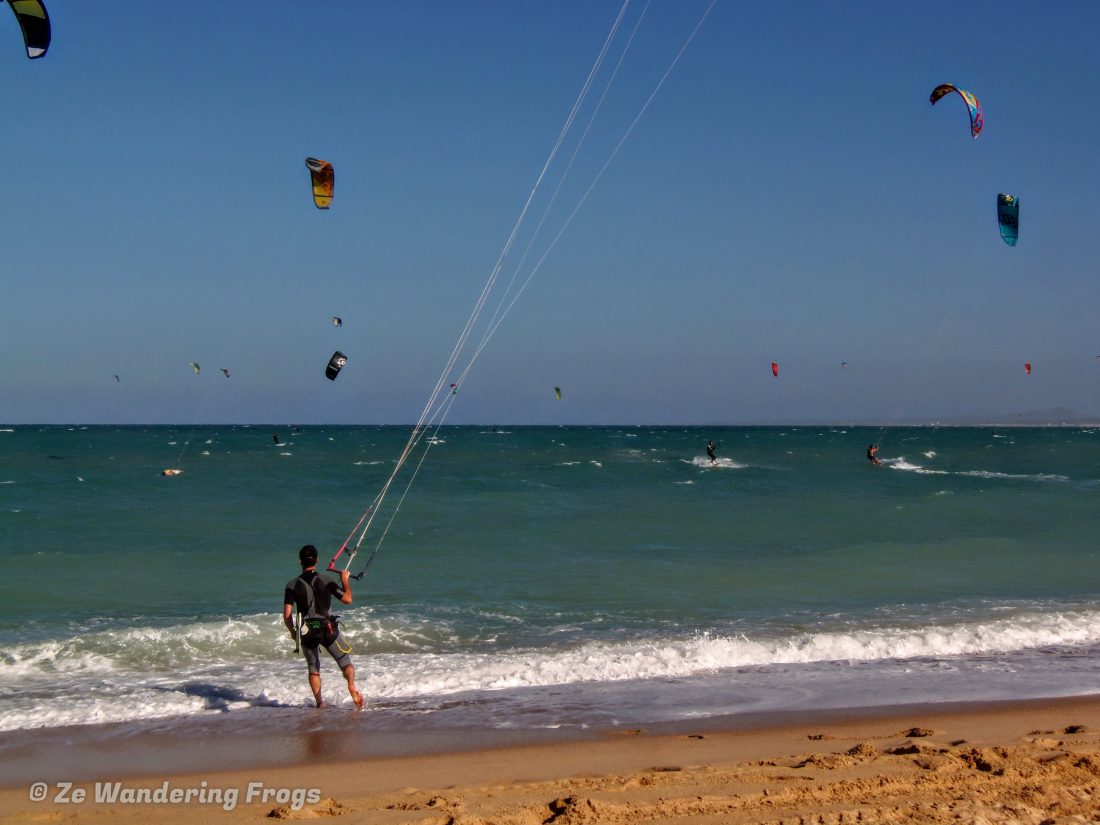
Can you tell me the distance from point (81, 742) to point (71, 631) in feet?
14.0

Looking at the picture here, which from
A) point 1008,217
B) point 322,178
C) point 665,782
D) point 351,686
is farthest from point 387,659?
point 1008,217

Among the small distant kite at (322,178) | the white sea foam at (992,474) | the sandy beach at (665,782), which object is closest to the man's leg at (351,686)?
the sandy beach at (665,782)

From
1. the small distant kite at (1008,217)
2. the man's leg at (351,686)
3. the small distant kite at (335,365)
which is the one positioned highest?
the small distant kite at (1008,217)

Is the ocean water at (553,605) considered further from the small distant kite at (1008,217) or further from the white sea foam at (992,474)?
the white sea foam at (992,474)

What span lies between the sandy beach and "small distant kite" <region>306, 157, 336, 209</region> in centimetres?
922

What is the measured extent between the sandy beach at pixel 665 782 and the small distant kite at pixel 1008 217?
9.90 meters

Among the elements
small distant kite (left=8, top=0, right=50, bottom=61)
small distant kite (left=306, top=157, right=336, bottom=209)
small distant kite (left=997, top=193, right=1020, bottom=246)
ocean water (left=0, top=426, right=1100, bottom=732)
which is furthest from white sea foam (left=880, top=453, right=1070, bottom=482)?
small distant kite (left=8, top=0, right=50, bottom=61)

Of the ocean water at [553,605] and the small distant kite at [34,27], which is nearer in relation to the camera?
the small distant kite at [34,27]

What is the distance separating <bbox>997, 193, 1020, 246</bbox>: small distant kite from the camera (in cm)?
1470

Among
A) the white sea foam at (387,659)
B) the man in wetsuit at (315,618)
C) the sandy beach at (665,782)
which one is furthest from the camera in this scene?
the white sea foam at (387,659)

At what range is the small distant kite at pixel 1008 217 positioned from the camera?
1470cm

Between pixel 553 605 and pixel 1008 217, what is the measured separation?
9.60m

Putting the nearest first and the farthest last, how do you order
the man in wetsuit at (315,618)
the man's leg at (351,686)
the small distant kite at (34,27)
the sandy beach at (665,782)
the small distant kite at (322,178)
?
the sandy beach at (665,782)
the small distant kite at (34,27)
the man in wetsuit at (315,618)
the man's leg at (351,686)
the small distant kite at (322,178)

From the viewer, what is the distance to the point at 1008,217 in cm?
1494
